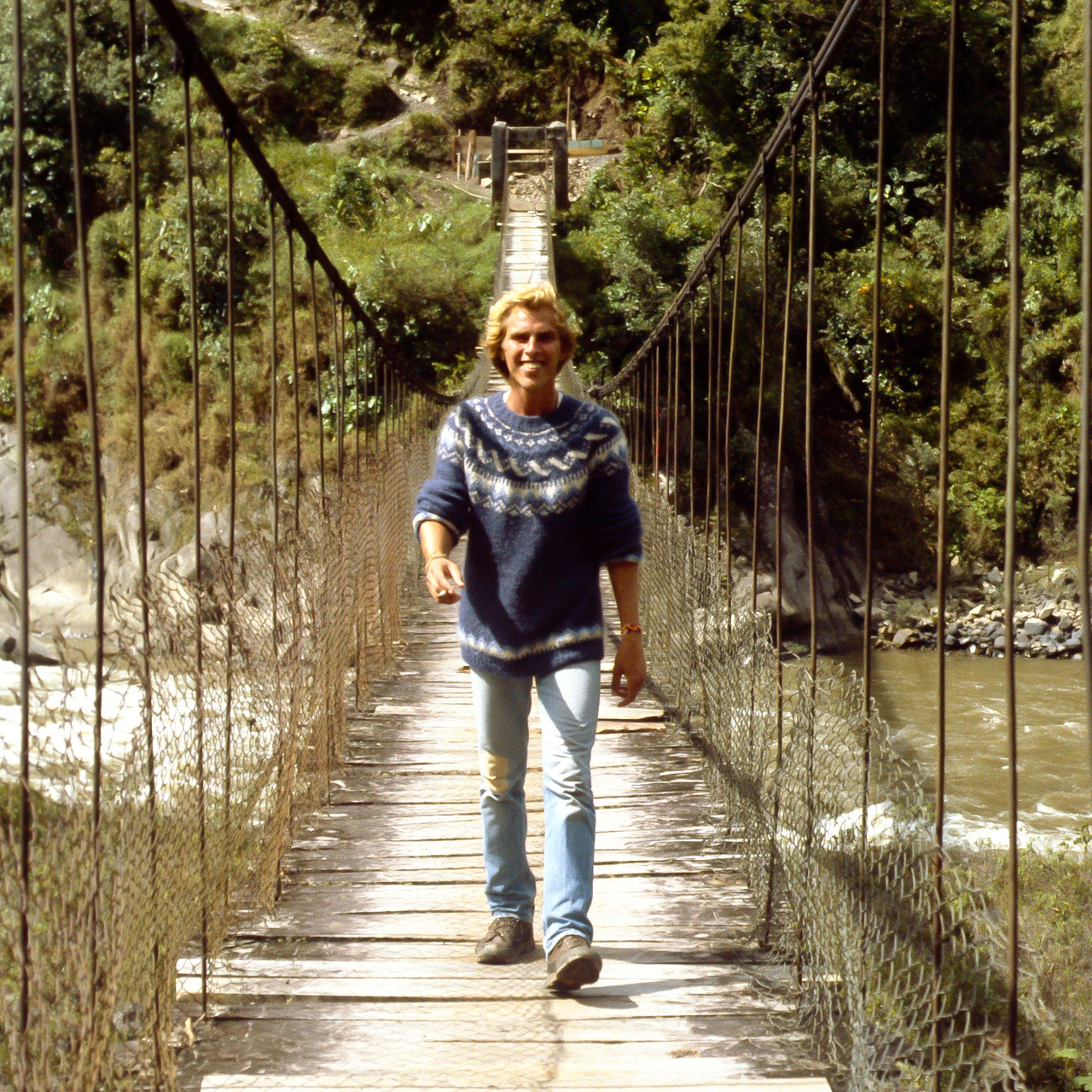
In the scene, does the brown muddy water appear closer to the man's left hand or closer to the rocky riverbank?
the rocky riverbank

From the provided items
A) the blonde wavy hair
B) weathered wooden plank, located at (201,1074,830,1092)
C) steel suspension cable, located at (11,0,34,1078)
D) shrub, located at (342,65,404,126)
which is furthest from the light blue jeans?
shrub, located at (342,65,404,126)

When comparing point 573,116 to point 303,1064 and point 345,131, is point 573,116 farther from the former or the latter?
point 303,1064

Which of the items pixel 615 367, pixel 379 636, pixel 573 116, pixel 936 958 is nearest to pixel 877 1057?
pixel 936 958

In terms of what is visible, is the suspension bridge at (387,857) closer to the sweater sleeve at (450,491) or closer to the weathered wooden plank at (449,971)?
the weathered wooden plank at (449,971)

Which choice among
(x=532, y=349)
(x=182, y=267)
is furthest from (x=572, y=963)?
(x=182, y=267)

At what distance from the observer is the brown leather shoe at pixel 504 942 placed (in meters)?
1.86

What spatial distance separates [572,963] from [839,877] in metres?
0.39

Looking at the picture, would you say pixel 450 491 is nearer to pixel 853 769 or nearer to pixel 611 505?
pixel 611 505

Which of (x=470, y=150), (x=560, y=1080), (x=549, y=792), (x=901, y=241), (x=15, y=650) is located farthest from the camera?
(x=470, y=150)

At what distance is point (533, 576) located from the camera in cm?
180

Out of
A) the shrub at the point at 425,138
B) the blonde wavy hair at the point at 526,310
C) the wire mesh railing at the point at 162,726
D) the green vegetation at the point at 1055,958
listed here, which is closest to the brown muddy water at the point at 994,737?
the green vegetation at the point at 1055,958

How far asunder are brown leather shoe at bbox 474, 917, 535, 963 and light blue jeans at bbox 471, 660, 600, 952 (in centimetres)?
1

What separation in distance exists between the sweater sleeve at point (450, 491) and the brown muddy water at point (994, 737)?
13.1ft

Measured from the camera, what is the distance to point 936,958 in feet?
3.93
